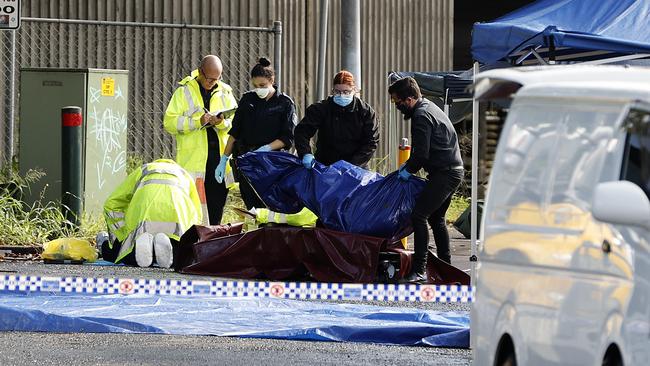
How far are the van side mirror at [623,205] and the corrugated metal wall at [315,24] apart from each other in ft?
49.1

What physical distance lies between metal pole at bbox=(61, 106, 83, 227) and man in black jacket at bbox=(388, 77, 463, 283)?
162 inches

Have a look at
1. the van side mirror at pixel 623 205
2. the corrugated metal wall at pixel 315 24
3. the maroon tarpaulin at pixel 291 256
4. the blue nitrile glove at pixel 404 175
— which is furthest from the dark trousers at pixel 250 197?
the van side mirror at pixel 623 205

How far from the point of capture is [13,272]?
12.8 meters

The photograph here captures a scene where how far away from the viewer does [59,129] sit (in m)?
16.0

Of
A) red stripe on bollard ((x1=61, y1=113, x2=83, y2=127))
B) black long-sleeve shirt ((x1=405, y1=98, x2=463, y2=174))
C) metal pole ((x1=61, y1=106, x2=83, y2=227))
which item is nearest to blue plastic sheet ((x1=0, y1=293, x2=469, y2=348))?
black long-sleeve shirt ((x1=405, y1=98, x2=463, y2=174))

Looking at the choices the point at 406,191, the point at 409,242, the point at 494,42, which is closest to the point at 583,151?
the point at 406,191

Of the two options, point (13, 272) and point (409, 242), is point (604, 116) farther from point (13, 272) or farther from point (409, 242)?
point (409, 242)

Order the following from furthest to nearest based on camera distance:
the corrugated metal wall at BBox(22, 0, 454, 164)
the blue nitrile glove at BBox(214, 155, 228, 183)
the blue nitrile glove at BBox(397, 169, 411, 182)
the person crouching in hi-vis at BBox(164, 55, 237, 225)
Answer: the corrugated metal wall at BBox(22, 0, 454, 164) → the person crouching in hi-vis at BBox(164, 55, 237, 225) → the blue nitrile glove at BBox(214, 155, 228, 183) → the blue nitrile glove at BBox(397, 169, 411, 182)

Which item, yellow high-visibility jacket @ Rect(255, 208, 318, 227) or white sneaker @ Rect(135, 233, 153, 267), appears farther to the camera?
white sneaker @ Rect(135, 233, 153, 267)

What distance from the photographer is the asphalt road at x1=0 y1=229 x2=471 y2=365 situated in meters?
8.49

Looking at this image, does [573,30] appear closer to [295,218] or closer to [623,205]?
[295,218]

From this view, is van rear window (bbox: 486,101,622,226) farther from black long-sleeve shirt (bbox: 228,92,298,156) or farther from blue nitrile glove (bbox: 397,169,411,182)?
black long-sleeve shirt (bbox: 228,92,298,156)

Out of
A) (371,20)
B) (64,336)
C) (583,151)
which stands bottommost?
(64,336)

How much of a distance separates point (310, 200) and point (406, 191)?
0.79m
